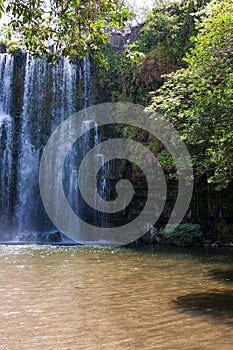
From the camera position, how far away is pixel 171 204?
17750mm

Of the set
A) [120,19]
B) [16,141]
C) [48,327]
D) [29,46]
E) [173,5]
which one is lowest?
[48,327]

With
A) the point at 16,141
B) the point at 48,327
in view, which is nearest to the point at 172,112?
the point at 48,327

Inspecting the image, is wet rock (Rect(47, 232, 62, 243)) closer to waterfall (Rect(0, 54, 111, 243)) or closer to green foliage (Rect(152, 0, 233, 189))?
waterfall (Rect(0, 54, 111, 243))

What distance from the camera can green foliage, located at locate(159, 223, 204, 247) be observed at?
1535 cm

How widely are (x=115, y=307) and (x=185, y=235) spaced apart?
10719 mm

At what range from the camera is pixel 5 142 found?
21141mm

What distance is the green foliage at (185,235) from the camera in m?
15.4

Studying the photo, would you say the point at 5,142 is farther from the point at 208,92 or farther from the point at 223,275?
the point at 223,275

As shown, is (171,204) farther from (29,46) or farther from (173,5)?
(29,46)

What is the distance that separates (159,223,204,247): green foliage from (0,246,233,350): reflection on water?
6.44 meters

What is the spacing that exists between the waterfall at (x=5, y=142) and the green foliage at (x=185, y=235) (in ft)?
28.3

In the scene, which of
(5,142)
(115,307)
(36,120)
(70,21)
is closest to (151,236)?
(36,120)

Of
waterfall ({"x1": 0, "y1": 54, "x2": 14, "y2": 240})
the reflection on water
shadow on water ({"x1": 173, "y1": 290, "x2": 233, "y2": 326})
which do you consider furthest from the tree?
waterfall ({"x1": 0, "y1": 54, "x2": 14, "y2": 240})

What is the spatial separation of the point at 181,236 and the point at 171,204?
8.57 ft
